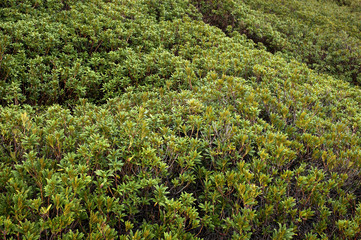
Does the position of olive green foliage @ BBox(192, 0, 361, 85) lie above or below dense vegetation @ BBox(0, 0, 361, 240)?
above

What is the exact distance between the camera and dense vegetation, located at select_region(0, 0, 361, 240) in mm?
2113

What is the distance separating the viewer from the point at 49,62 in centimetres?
485

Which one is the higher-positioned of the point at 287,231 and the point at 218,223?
the point at 287,231

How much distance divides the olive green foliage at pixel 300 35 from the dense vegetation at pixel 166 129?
84mm

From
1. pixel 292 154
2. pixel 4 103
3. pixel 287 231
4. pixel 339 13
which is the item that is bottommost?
pixel 4 103

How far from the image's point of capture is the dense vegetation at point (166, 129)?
211 centimetres

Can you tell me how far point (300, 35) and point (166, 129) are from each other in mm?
8989

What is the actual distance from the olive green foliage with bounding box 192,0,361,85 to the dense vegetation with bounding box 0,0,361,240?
84 millimetres

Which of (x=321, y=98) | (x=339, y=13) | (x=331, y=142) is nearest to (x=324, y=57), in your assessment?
(x=321, y=98)

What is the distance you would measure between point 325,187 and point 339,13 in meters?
14.4

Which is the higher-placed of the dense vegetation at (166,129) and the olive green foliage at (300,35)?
the olive green foliage at (300,35)

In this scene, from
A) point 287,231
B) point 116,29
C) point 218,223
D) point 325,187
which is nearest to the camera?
point 287,231

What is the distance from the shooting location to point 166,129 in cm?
286

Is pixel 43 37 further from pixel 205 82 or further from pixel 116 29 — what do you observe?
pixel 205 82
